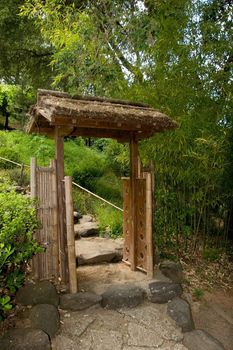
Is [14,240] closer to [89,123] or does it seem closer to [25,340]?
[25,340]

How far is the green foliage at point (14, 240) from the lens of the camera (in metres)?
2.60

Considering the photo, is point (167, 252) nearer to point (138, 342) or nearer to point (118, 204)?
point (138, 342)

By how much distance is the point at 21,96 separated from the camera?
10.3m

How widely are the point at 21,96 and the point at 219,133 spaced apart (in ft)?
25.8

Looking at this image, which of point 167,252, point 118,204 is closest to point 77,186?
point 118,204

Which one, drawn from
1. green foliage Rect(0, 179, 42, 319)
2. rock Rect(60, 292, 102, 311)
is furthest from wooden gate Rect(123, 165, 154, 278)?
green foliage Rect(0, 179, 42, 319)

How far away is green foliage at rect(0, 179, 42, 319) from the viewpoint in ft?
8.52

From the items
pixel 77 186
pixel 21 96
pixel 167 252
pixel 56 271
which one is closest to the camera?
pixel 56 271

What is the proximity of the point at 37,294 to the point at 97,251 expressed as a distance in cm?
142

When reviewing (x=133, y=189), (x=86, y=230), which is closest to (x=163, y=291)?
(x=133, y=189)

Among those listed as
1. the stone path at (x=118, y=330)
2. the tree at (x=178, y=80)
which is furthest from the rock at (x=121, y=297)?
the tree at (x=178, y=80)

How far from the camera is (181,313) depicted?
3.37 metres

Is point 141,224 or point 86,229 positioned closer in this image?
point 141,224

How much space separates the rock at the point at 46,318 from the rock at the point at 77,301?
196mm
